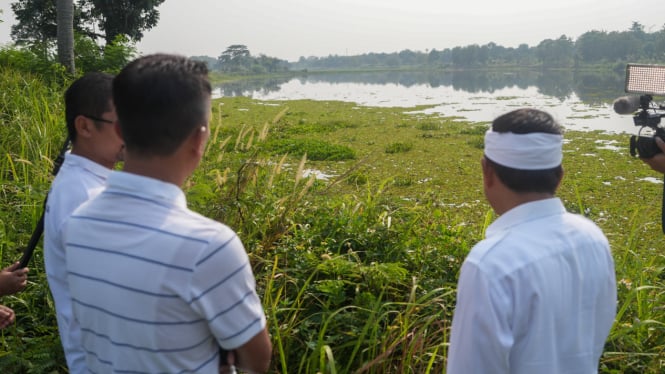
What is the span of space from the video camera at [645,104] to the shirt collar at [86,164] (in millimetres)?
1822

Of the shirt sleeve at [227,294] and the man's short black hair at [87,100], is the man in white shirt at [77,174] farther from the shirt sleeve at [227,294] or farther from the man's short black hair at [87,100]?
the shirt sleeve at [227,294]

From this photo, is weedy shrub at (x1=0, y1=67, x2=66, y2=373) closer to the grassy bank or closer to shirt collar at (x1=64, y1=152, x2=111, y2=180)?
the grassy bank

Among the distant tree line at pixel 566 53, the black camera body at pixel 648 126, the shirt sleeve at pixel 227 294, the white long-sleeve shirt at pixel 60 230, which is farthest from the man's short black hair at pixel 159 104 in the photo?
the distant tree line at pixel 566 53

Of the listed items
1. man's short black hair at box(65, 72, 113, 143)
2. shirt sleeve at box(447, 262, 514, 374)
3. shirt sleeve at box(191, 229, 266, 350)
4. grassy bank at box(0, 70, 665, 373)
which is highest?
man's short black hair at box(65, 72, 113, 143)

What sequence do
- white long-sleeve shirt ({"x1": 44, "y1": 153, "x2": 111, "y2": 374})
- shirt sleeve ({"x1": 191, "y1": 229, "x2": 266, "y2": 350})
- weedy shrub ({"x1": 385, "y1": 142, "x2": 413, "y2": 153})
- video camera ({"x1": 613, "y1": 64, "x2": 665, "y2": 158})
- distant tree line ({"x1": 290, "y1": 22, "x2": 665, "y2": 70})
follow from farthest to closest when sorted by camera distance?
distant tree line ({"x1": 290, "y1": 22, "x2": 665, "y2": 70}) < weedy shrub ({"x1": 385, "y1": 142, "x2": 413, "y2": 153}) < video camera ({"x1": 613, "y1": 64, "x2": 665, "y2": 158}) < white long-sleeve shirt ({"x1": 44, "y1": 153, "x2": 111, "y2": 374}) < shirt sleeve ({"x1": 191, "y1": 229, "x2": 266, "y2": 350})

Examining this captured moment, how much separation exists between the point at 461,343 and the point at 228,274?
0.59 m

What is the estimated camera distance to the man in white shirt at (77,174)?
4.98 feet

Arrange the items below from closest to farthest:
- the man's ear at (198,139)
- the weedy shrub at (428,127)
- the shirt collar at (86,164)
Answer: the man's ear at (198,139) < the shirt collar at (86,164) < the weedy shrub at (428,127)

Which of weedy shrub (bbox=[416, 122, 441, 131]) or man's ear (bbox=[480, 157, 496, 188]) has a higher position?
man's ear (bbox=[480, 157, 496, 188])

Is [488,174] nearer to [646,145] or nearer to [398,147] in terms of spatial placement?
[646,145]

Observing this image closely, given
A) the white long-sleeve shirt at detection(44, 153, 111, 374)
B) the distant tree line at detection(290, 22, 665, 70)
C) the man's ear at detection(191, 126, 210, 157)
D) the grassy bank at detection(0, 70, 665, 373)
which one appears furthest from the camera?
the distant tree line at detection(290, 22, 665, 70)

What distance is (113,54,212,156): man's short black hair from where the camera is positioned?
1013 millimetres

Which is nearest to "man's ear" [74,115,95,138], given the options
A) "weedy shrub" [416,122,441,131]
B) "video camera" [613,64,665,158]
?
"video camera" [613,64,665,158]

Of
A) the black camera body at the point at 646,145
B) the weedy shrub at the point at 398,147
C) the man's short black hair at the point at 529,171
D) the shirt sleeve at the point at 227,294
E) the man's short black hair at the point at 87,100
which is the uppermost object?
the man's short black hair at the point at 87,100
